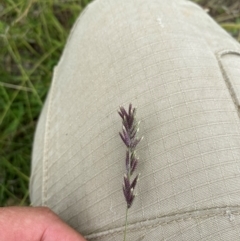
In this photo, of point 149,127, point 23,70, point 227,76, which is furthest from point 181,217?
point 23,70

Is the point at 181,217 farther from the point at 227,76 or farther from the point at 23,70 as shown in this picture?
the point at 23,70

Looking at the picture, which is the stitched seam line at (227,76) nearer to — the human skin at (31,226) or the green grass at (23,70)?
the human skin at (31,226)

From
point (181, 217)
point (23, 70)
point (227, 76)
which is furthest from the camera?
point (23, 70)

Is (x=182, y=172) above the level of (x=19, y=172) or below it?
above

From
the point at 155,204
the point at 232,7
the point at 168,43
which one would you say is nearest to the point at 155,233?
the point at 155,204

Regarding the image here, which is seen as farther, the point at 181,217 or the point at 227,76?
the point at 227,76

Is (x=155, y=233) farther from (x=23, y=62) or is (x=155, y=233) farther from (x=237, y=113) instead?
(x=23, y=62)

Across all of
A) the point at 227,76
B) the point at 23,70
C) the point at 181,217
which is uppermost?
the point at 227,76
